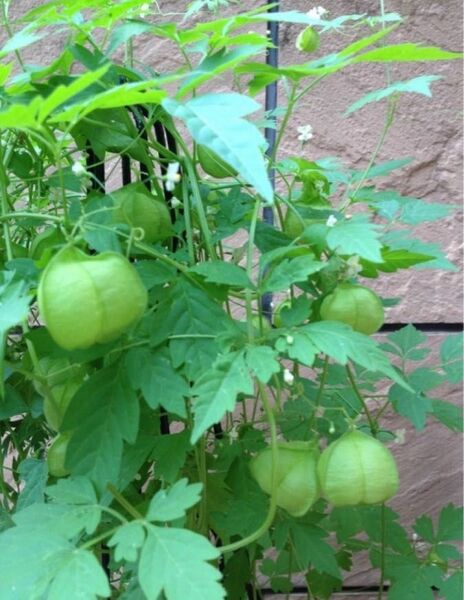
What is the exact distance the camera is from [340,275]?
656 mm

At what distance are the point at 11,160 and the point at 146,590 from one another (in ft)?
1.51

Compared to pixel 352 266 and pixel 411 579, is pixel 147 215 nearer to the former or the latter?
pixel 352 266

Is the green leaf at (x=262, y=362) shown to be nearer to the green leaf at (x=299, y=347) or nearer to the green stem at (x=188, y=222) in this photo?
the green leaf at (x=299, y=347)

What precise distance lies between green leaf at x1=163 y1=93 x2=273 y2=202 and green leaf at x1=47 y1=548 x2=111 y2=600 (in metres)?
0.28

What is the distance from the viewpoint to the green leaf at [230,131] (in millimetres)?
409

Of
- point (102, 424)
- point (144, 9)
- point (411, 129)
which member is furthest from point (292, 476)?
point (411, 129)

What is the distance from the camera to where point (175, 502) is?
539mm

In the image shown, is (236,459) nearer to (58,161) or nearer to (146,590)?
(146,590)

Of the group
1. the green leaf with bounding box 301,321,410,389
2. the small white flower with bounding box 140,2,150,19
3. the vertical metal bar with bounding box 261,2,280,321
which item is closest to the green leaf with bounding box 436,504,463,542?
the vertical metal bar with bounding box 261,2,280,321

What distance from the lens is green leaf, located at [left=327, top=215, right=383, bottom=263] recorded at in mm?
555

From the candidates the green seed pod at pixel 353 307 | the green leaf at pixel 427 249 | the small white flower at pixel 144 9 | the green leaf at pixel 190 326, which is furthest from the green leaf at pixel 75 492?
the small white flower at pixel 144 9

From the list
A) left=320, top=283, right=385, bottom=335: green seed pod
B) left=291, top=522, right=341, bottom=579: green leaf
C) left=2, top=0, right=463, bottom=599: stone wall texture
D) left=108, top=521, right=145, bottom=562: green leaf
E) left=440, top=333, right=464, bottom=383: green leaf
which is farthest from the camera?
left=2, top=0, right=463, bottom=599: stone wall texture

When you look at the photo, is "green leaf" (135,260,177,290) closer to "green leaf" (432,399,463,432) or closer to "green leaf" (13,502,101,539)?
"green leaf" (13,502,101,539)

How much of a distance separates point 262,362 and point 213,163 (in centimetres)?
23
